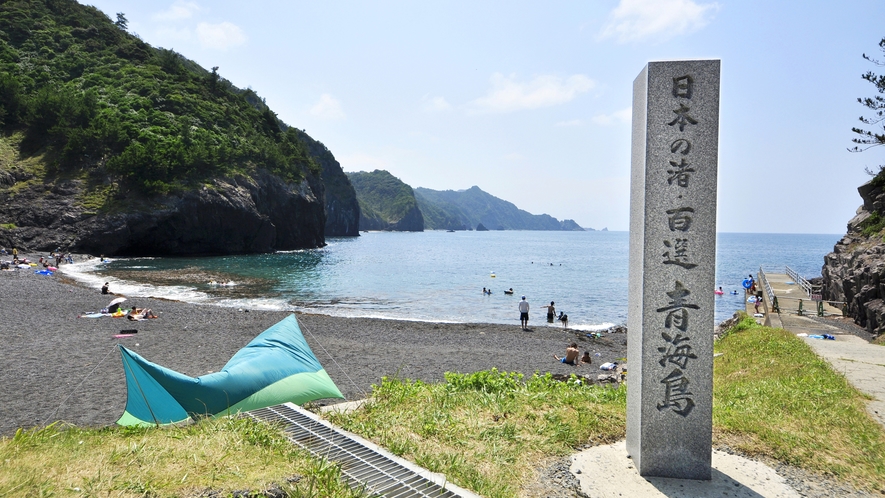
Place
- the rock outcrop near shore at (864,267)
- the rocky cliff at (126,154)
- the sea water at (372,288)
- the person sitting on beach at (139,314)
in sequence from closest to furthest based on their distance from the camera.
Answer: the rock outcrop near shore at (864,267), the person sitting on beach at (139,314), the sea water at (372,288), the rocky cliff at (126,154)

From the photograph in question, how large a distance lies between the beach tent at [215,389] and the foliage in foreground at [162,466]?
1158 mm

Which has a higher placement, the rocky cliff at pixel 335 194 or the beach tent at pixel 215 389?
the rocky cliff at pixel 335 194

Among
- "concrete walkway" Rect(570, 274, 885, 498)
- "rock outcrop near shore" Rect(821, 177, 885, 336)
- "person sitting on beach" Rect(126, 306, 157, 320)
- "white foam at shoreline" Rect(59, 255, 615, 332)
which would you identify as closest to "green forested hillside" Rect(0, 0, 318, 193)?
"white foam at shoreline" Rect(59, 255, 615, 332)

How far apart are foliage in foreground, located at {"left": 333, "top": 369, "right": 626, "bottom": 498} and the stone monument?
82cm

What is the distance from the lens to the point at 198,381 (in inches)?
228

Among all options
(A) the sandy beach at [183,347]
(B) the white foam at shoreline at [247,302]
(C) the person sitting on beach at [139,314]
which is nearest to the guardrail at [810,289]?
(B) the white foam at shoreline at [247,302]

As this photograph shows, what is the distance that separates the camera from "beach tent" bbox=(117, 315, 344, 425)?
573cm

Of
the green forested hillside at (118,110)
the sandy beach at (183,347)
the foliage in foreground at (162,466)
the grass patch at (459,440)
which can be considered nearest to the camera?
the foliage in foreground at (162,466)

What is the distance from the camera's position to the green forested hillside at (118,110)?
5256 cm

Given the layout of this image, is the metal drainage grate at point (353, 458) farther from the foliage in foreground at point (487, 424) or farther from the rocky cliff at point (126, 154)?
the rocky cliff at point (126, 154)

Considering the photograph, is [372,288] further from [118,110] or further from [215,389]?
[118,110]

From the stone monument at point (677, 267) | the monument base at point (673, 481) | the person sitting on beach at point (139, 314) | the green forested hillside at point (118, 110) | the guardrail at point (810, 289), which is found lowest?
the person sitting on beach at point (139, 314)

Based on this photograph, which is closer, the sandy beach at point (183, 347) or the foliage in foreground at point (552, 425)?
the foliage in foreground at point (552, 425)

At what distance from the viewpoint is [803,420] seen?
5.71 meters
